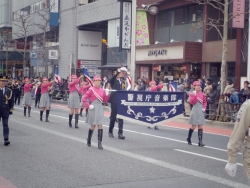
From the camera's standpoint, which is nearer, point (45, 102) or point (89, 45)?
point (45, 102)

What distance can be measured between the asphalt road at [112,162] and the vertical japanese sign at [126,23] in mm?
17879

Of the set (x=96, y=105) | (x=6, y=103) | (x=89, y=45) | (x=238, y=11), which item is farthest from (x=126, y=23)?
(x=6, y=103)

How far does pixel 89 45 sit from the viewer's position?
46.0 m

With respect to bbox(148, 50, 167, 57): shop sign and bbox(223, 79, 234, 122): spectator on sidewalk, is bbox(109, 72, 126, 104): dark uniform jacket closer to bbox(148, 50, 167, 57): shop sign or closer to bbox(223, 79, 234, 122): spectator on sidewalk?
bbox(223, 79, 234, 122): spectator on sidewalk

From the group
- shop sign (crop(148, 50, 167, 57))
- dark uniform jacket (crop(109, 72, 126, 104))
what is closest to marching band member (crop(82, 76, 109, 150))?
dark uniform jacket (crop(109, 72, 126, 104))

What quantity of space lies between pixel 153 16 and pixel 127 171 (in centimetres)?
2522

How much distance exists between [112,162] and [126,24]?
23.0 meters

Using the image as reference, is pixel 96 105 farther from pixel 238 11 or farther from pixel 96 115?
pixel 238 11

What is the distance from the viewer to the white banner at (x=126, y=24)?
31359mm

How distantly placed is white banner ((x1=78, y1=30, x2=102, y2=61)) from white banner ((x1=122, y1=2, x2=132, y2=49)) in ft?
47.0

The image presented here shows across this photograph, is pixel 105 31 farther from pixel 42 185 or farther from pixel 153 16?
pixel 42 185

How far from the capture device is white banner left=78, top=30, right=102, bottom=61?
4547 cm

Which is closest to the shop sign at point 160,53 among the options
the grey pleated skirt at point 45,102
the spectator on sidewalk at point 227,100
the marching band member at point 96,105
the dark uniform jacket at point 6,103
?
the spectator on sidewalk at point 227,100

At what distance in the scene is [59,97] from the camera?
117ft
